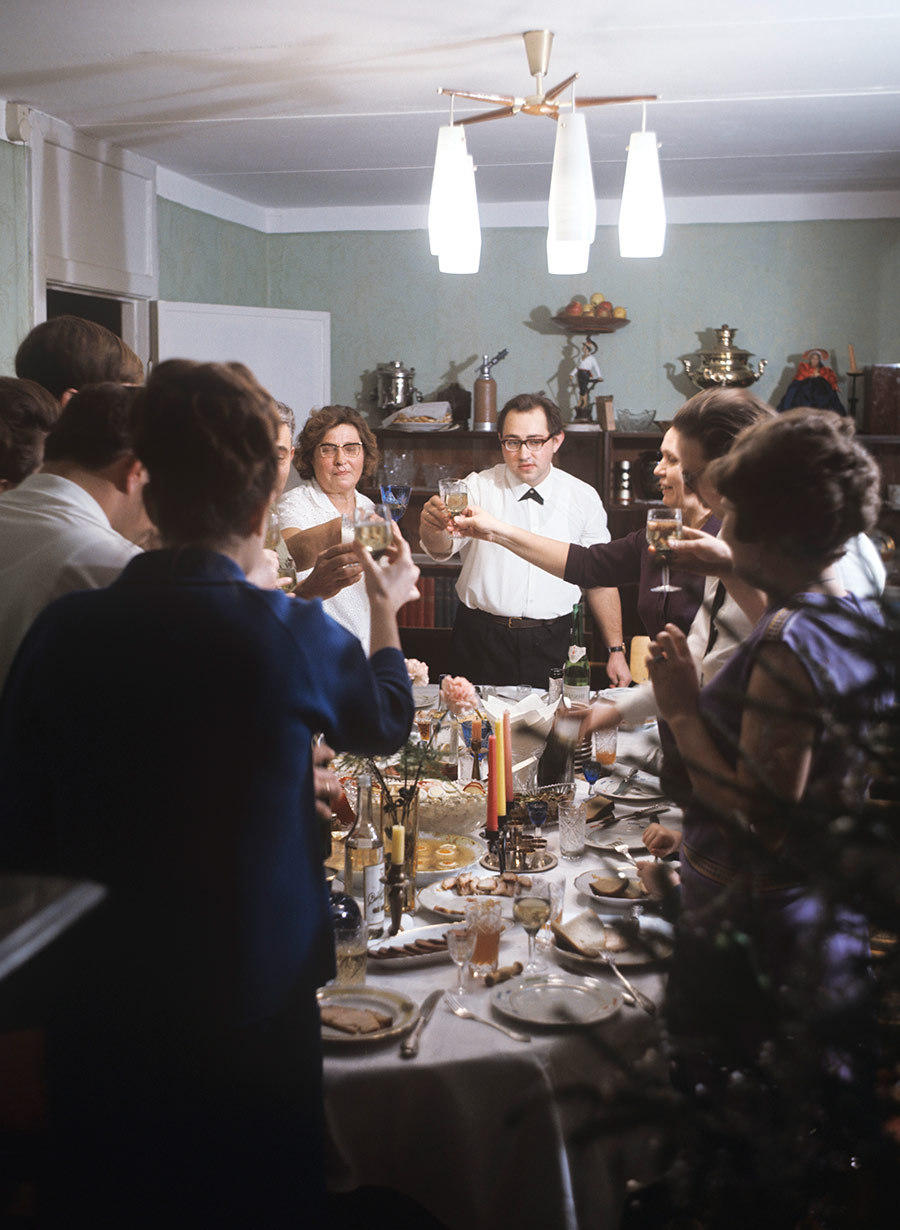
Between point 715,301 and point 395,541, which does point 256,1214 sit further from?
point 715,301

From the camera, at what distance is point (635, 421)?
5.85 meters

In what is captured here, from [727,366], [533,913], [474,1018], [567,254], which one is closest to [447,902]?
[533,913]

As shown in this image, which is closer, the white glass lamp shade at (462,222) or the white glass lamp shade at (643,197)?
the white glass lamp shade at (462,222)

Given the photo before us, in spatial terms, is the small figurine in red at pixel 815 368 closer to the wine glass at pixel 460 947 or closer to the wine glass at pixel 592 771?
the wine glass at pixel 592 771

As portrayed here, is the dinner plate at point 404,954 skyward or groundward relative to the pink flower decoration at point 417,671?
groundward

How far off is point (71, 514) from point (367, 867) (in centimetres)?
77

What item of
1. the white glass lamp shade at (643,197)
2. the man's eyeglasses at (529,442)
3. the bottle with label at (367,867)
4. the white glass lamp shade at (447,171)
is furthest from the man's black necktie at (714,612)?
the man's eyeglasses at (529,442)

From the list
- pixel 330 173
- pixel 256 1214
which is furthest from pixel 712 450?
pixel 330 173

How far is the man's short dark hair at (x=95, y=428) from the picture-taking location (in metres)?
1.73

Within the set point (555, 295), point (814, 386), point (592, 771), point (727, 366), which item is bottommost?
point (592, 771)

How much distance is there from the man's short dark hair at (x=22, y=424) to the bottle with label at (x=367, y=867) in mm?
954

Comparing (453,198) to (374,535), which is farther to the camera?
(453,198)

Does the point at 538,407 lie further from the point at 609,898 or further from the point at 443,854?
the point at 609,898

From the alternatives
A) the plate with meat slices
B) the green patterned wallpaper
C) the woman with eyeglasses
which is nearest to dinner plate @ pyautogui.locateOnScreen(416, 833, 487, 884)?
the plate with meat slices
